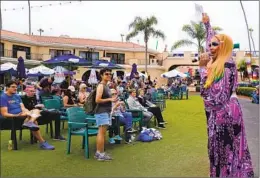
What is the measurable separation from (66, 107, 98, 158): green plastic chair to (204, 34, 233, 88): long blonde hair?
2623 mm

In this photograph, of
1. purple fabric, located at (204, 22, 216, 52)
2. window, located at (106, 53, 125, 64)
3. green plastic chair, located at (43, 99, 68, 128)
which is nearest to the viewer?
purple fabric, located at (204, 22, 216, 52)

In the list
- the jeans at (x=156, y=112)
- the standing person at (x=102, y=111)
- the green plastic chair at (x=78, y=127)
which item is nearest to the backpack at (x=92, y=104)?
the standing person at (x=102, y=111)

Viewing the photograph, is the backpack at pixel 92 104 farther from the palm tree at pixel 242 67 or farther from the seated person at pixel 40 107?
the palm tree at pixel 242 67

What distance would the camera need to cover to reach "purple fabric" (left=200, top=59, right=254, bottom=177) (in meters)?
3.19

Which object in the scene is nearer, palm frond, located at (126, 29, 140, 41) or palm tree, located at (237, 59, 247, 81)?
palm tree, located at (237, 59, 247, 81)

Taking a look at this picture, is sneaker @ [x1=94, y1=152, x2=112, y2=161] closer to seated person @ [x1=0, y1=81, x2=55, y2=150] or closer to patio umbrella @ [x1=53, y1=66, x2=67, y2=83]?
seated person @ [x1=0, y1=81, x2=55, y2=150]

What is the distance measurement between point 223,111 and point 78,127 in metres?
2.83

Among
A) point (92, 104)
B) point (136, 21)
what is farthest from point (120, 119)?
point (136, 21)

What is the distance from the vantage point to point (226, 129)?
10.9ft

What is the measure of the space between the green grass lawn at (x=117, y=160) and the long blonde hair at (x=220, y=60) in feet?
5.31

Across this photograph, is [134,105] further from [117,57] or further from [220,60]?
[117,57]

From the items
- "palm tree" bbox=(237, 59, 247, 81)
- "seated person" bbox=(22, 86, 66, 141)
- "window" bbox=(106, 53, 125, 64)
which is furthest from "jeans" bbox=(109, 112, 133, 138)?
"window" bbox=(106, 53, 125, 64)

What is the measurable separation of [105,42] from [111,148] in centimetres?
3945

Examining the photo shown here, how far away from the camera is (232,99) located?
3.23m
